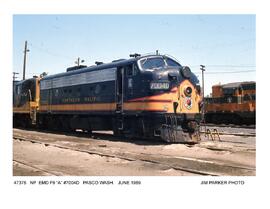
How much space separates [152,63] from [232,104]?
688 inches

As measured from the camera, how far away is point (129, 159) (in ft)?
33.8

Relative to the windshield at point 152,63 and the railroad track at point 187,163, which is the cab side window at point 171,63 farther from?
the railroad track at point 187,163

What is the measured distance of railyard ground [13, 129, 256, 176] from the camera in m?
8.85

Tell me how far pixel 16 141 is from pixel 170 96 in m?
6.97

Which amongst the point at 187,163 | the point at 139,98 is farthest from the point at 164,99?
the point at 187,163

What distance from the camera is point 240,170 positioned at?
8.81 metres

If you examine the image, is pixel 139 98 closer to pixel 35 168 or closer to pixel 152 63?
pixel 152 63

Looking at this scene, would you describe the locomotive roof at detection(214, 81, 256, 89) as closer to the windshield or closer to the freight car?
the freight car

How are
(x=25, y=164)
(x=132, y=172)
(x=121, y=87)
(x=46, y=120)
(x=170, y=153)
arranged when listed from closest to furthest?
1. (x=132, y=172)
2. (x=25, y=164)
3. (x=170, y=153)
4. (x=121, y=87)
5. (x=46, y=120)

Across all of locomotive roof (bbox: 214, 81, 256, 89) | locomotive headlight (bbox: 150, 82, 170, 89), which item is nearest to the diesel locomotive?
locomotive headlight (bbox: 150, 82, 170, 89)

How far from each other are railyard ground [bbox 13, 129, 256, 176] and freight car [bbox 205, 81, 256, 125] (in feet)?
53.2
